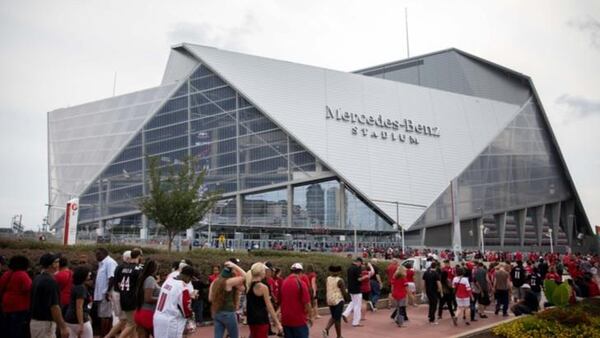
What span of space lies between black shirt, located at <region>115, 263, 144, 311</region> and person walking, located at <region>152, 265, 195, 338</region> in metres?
1.58

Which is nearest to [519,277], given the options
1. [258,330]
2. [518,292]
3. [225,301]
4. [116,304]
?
[518,292]

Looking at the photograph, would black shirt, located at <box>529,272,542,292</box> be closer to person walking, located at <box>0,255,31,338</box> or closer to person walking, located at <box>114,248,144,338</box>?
person walking, located at <box>114,248,144,338</box>

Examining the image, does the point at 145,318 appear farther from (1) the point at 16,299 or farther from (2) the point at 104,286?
(2) the point at 104,286

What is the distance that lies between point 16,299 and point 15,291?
11 cm

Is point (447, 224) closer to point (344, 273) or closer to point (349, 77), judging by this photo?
point (349, 77)

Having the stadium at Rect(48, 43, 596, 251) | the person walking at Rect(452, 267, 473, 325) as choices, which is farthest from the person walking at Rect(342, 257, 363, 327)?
the stadium at Rect(48, 43, 596, 251)

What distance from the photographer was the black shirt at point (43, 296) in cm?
696

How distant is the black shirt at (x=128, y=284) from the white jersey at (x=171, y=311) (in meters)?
1.61

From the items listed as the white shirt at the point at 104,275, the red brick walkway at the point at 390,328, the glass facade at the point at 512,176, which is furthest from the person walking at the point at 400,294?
the glass facade at the point at 512,176

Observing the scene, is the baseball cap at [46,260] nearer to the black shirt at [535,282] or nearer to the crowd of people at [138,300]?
the crowd of people at [138,300]

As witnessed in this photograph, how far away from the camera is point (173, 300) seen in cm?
680

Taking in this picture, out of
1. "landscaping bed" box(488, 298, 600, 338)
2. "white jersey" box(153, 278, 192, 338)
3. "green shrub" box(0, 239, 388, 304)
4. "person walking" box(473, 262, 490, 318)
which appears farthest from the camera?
"person walking" box(473, 262, 490, 318)

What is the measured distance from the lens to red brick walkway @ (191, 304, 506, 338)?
1211 centimetres

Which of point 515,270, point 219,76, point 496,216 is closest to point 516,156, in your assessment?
point 496,216
